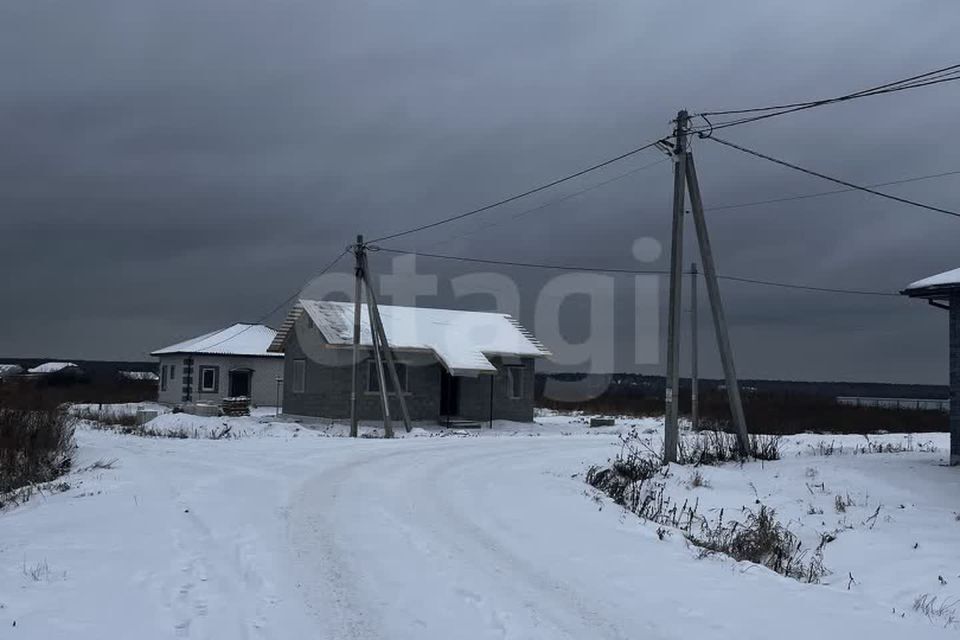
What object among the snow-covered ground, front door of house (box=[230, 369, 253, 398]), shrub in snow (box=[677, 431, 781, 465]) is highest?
front door of house (box=[230, 369, 253, 398])

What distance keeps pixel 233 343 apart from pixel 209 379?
2.47 metres

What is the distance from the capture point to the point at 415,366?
32500mm

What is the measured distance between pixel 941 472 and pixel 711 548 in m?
7.78

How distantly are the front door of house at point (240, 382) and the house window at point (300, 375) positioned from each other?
10480 millimetres

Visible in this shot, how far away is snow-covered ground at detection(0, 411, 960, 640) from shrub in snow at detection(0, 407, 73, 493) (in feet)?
1.98

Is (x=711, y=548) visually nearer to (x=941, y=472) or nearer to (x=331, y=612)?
(x=331, y=612)

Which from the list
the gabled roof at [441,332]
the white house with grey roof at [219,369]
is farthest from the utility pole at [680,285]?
the white house with grey roof at [219,369]

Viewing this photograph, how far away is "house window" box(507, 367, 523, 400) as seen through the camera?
3572 centimetres

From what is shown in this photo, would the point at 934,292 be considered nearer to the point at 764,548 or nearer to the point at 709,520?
the point at 709,520

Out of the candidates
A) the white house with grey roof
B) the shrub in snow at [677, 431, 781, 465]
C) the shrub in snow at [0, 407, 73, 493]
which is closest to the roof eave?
the shrub in snow at [677, 431, 781, 465]

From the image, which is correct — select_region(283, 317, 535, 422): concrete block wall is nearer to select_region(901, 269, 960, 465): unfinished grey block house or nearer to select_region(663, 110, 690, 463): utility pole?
select_region(663, 110, 690, 463): utility pole

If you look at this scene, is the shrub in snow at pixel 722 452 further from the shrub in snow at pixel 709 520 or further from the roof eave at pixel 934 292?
the roof eave at pixel 934 292

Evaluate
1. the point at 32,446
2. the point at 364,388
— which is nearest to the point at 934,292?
A: the point at 32,446

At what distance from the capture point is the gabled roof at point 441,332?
104 ft
